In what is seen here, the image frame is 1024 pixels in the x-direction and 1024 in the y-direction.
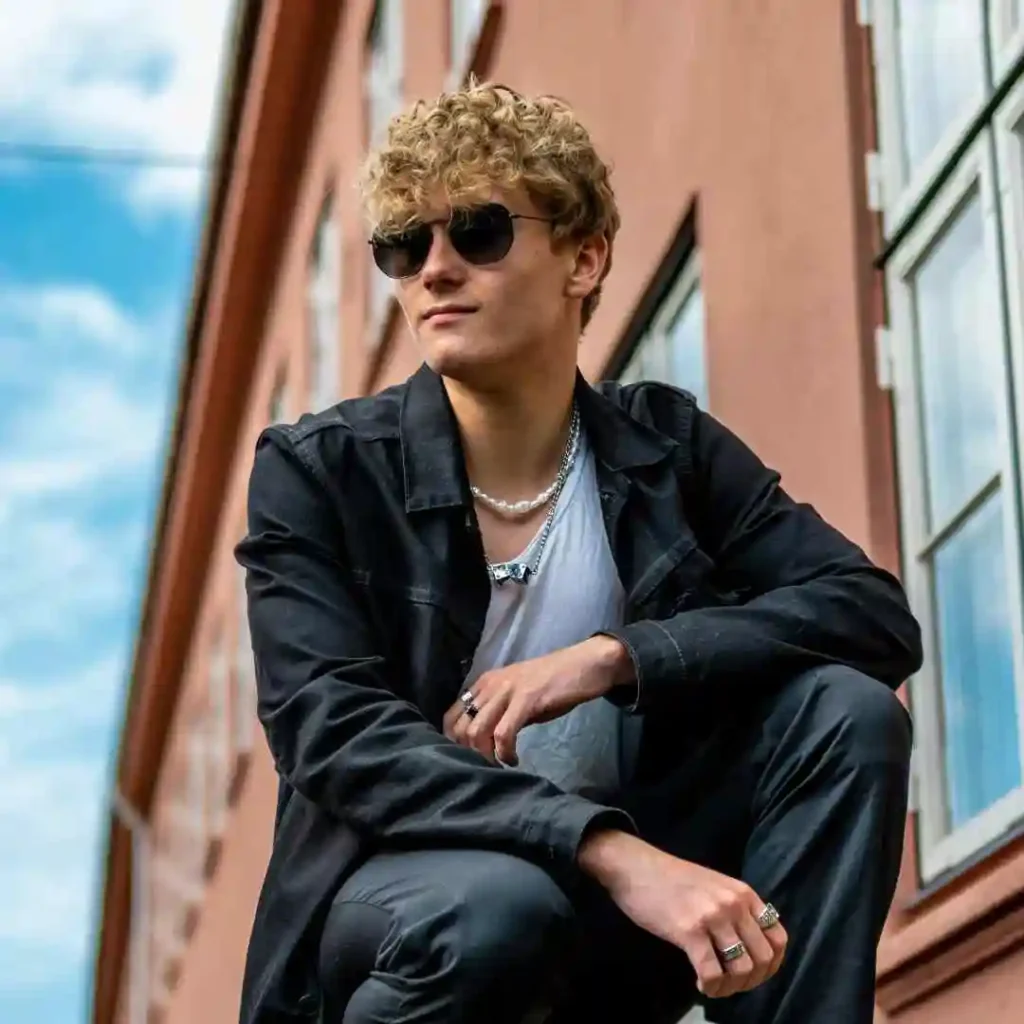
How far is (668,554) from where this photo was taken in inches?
132

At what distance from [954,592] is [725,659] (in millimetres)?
2922

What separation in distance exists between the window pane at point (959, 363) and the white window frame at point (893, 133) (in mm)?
171

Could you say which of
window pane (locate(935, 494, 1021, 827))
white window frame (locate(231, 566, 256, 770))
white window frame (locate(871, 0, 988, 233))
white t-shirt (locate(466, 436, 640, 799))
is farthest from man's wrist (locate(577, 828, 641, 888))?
white window frame (locate(231, 566, 256, 770))

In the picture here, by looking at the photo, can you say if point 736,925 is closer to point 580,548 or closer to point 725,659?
point 725,659

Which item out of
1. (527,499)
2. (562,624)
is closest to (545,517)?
(527,499)

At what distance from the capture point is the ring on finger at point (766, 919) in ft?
9.23

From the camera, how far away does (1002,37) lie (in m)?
5.86

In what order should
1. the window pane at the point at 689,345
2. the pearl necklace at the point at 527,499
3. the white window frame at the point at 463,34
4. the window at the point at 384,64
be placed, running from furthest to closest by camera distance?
the window at the point at 384,64, the white window frame at the point at 463,34, the window pane at the point at 689,345, the pearl necklace at the point at 527,499

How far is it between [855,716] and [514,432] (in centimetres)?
76

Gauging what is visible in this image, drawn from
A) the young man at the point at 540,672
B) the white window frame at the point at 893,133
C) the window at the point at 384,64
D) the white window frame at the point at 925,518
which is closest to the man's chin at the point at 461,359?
the young man at the point at 540,672

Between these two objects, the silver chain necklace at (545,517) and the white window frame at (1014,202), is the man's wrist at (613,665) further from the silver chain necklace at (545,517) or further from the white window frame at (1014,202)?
the white window frame at (1014,202)

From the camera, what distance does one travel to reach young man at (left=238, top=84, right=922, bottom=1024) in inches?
114

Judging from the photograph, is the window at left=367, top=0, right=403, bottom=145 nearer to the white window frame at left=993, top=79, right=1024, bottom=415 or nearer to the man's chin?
the white window frame at left=993, top=79, right=1024, bottom=415

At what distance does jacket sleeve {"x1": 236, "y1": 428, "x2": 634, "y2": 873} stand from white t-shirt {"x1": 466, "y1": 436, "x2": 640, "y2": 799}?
0.17 metres
